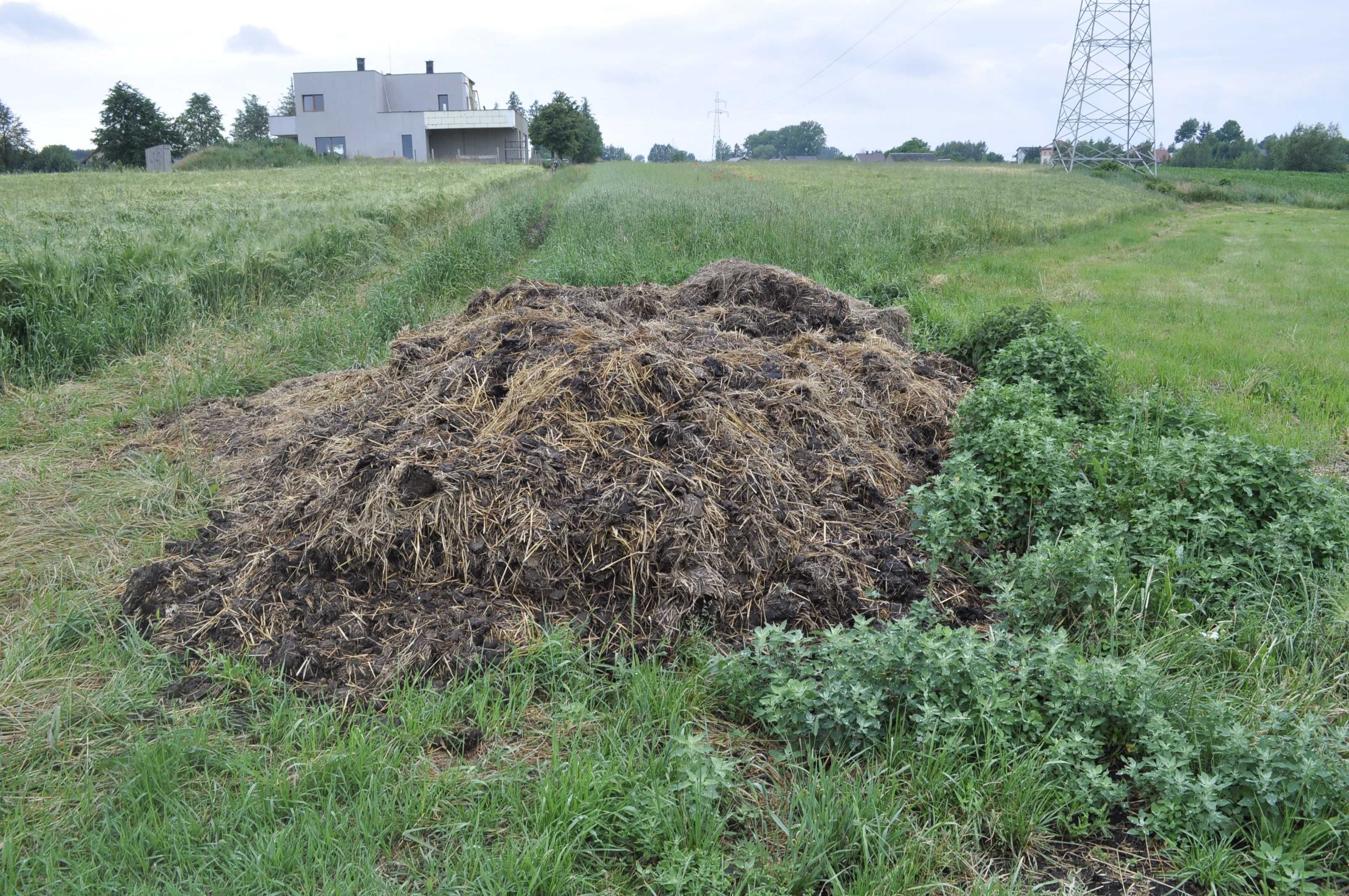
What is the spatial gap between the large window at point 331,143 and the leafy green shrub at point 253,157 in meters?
10.6

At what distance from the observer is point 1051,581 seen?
323 centimetres

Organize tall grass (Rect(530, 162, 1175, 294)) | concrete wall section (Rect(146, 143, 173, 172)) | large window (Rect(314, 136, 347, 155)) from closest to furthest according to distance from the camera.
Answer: tall grass (Rect(530, 162, 1175, 294)), concrete wall section (Rect(146, 143, 173, 172)), large window (Rect(314, 136, 347, 155))

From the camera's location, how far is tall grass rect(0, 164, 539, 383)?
21.8 ft

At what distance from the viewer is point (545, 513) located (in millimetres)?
3424

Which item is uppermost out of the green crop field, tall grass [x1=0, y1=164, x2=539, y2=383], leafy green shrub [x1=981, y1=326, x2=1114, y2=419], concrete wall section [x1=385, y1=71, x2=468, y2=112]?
concrete wall section [x1=385, y1=71, x2=468, y2=112]

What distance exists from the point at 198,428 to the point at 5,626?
7.96 feet

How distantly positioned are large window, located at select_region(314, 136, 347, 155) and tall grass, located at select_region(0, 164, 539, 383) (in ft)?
178

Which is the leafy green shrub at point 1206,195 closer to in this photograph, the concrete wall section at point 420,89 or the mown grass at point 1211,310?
the mown grass at point 1211,310

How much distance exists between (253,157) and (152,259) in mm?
47594

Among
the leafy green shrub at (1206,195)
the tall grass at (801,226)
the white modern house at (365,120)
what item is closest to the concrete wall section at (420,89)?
the white modern house at (365,120)

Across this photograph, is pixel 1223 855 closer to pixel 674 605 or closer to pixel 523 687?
pixel 674 605

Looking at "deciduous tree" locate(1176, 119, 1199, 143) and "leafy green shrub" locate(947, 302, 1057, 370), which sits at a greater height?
"deciduous tree" locate(1176, 119, 1199, 143)

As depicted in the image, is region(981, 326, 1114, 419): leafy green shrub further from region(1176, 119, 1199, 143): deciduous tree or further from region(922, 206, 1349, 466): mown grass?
region(1176, 119, 1199, 143): deciduous tree

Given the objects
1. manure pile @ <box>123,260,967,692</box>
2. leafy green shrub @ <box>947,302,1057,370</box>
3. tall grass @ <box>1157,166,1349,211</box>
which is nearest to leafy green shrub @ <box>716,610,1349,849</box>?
manure pile @ <box>123,260,967,692</box>
